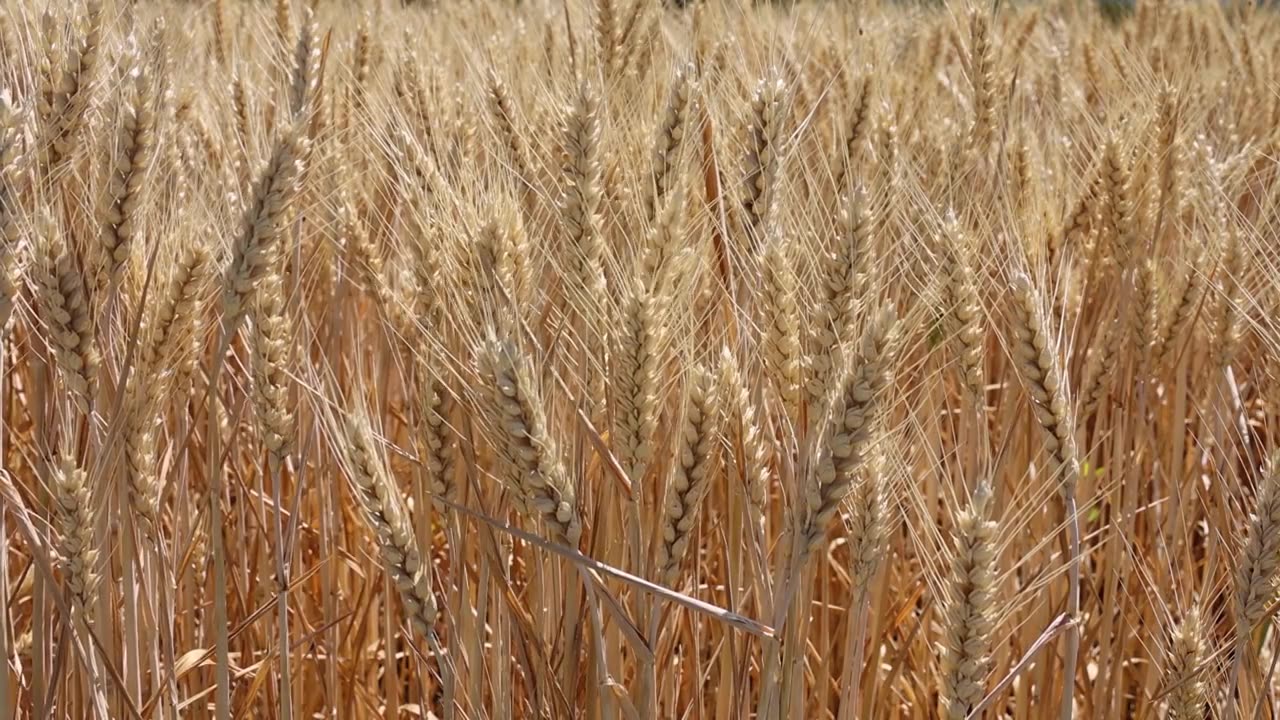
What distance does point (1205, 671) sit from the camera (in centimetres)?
134

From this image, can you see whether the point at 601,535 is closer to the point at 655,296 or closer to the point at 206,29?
the point at 655,296

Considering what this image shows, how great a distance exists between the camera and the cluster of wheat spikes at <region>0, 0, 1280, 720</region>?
113 cm

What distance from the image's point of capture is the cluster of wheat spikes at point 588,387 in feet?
3.72

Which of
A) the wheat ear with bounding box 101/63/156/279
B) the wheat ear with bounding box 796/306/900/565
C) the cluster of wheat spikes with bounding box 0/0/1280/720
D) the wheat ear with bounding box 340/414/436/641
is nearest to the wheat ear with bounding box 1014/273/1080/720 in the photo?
the cluster of wheat spikes with bounding box 0/0/1280/720

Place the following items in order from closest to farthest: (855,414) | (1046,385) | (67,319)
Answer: (855,414), (67,319), (1046,385)

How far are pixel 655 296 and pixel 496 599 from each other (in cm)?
54

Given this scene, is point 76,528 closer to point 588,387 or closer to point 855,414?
point 588,387

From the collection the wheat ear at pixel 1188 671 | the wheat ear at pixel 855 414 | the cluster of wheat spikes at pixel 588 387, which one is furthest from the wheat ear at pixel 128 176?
the wheat ear at pixel 1188 671

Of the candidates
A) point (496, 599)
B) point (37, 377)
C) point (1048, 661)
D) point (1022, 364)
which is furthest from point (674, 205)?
point (1048, 661)

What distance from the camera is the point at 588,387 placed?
1.32 metres

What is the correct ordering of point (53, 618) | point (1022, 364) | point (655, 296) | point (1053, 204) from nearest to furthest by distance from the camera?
point (655, 296)
point (1022, 364)
point (53, 618)
point (1053, 204)

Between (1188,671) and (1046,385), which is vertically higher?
(1046,385)

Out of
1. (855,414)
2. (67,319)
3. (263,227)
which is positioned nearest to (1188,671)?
(855,414)

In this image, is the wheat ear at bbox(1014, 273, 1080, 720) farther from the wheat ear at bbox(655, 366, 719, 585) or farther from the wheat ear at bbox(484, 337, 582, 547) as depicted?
the wheat ear at bbox(484, 337, 582, 547)
